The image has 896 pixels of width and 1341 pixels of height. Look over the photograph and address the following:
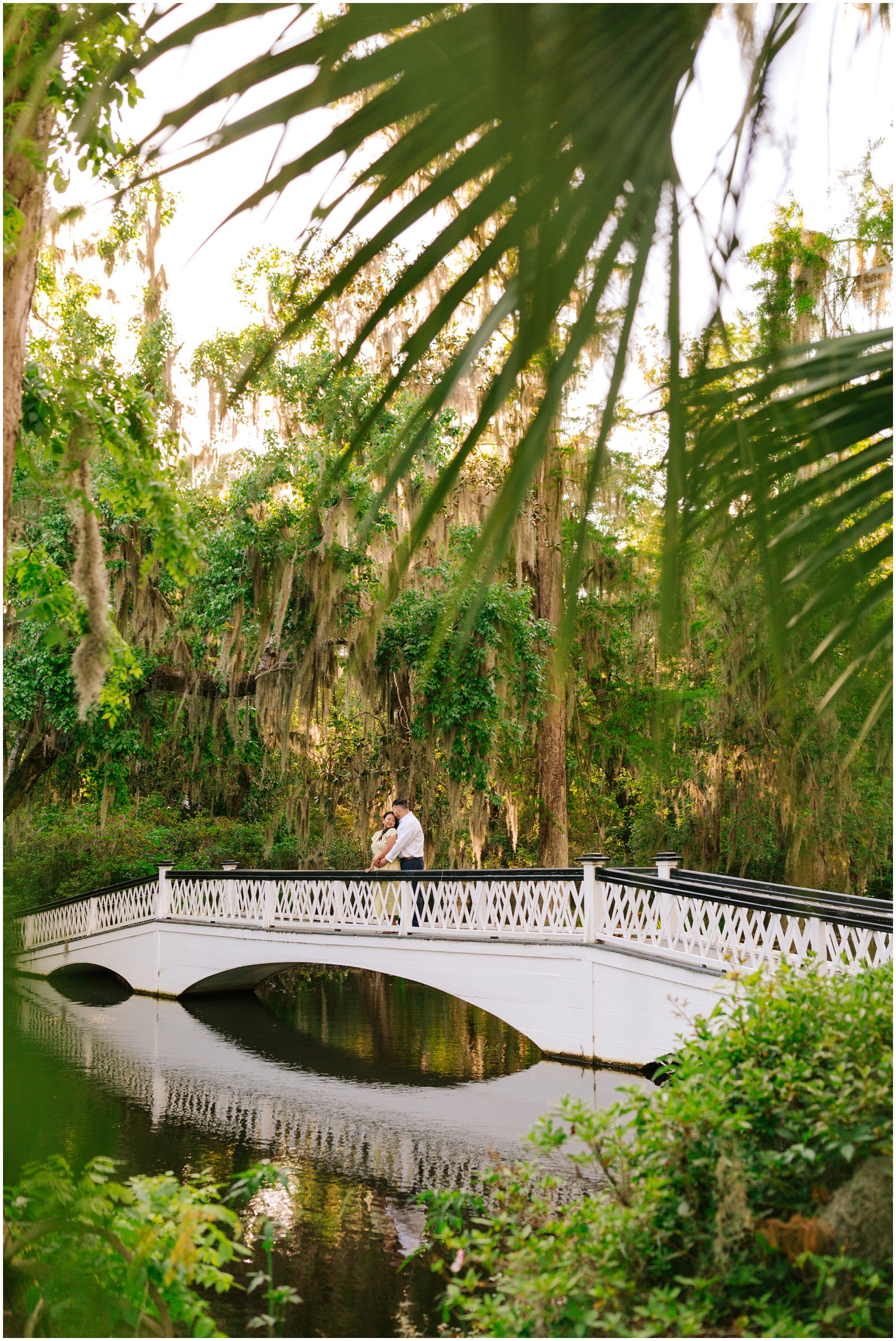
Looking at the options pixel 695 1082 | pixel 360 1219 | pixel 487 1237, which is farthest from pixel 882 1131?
pixel 360 1219

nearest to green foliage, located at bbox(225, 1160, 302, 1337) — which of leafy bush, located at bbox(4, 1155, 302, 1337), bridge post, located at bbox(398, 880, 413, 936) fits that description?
leafy bush, located at bbox(4, 1155, 302, 1337)

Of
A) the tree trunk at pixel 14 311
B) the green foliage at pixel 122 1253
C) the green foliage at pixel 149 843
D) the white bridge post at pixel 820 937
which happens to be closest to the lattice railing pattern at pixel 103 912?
the green foliage at pixel 149 843

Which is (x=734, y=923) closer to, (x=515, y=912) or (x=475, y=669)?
(x=515, y=912)

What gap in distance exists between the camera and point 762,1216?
2711 mm

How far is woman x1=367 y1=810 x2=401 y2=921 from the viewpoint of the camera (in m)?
14.0

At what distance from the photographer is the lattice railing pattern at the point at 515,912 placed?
8867 millimetres

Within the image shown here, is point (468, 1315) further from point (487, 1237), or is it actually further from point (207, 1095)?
point (207, 1095)

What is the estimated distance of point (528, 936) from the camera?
40.5 ft

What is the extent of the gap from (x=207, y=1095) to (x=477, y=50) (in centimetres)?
1156

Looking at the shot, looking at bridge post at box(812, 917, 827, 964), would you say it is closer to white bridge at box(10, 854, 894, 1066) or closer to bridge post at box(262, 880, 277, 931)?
white bridge at box(10, 854, 894, 1066)

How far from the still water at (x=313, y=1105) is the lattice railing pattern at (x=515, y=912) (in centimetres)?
164

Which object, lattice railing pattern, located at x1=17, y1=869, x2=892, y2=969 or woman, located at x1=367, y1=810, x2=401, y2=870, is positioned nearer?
lattice railing pattern, located at x1=17, y1=869, x2=892, y2=969

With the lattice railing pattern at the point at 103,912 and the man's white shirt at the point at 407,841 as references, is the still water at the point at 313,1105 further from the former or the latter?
the man's white shirt at the point at 407,841

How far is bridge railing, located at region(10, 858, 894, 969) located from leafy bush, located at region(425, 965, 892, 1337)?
2837 mm
